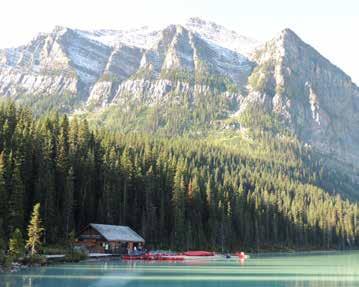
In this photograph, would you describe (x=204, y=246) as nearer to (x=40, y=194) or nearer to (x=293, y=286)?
(x=40, y=194)

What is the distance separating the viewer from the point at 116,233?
111688 mm

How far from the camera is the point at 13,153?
322 ft

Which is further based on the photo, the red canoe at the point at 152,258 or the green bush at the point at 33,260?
the red canoe at the point at 152,258

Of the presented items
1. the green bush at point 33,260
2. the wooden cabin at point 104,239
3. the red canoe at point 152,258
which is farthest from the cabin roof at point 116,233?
the green bush at point 33,260

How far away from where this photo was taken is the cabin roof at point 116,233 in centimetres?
10712

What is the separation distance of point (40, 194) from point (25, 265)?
2903 cm

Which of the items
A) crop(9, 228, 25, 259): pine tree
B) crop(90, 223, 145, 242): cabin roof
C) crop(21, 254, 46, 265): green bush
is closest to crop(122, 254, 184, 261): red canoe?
crop(90, 223, 145, 242): cabin roof

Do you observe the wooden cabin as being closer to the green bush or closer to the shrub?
the shrub

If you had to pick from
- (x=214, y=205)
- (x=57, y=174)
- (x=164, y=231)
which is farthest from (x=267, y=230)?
(x=57, y=174)

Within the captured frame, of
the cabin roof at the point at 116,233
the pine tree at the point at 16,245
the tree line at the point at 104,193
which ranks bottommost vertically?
the pine tree at the point at 16,245

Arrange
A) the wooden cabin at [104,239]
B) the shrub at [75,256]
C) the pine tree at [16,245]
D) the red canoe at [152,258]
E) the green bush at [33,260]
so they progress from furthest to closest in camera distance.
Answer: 1. the wooden cabin at [104,239]
2. the red canoe at [152,258]
3. the shrub at [75,256]
4. the green bush at [33,260]
5. the pine tree at [16,245]

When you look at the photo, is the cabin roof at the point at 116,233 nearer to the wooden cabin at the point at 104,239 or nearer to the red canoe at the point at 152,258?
the wooden cabin at the point at 104,239

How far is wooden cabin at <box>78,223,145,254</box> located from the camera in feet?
351

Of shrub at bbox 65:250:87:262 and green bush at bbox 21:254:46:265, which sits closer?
green bush at bbox 21:254:46:265
